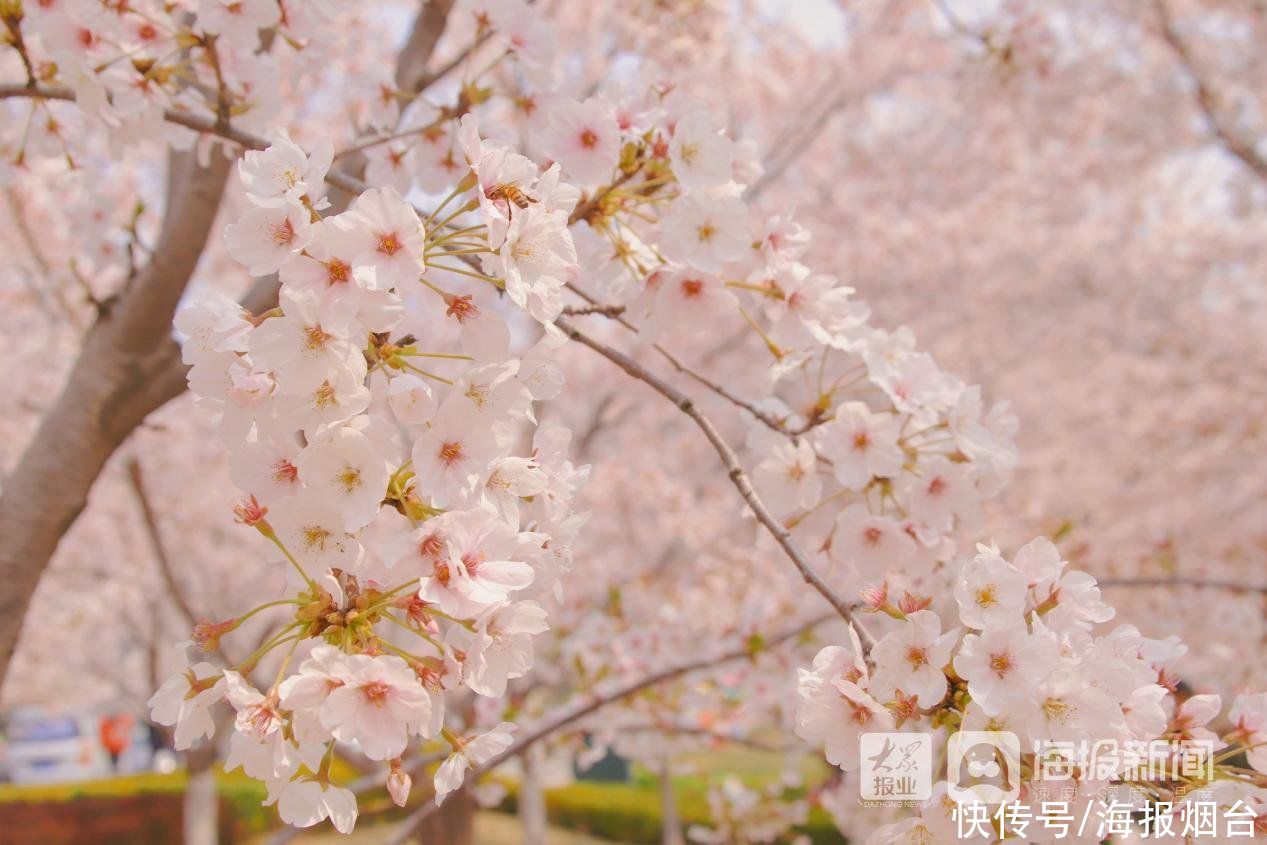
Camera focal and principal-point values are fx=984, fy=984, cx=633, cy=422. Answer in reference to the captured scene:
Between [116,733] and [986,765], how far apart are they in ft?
76.6

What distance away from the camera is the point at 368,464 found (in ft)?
3.04

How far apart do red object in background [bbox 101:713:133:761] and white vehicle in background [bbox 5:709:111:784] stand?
0.57 metres

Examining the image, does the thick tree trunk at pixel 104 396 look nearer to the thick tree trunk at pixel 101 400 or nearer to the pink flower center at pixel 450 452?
the thick tree trunk at pixel 101 400

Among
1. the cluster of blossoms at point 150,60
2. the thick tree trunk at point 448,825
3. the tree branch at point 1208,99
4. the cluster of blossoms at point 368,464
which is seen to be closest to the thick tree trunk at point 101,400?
the cluster of blossoms at point 150,60

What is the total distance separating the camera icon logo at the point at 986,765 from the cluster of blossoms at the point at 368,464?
1.48 ft

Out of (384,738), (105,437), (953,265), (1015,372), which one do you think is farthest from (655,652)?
(1015,372)

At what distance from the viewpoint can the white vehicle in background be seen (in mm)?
20953

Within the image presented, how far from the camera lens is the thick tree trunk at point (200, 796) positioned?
6.04m

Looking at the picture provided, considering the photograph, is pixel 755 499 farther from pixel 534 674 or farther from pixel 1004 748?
pixel 534 674

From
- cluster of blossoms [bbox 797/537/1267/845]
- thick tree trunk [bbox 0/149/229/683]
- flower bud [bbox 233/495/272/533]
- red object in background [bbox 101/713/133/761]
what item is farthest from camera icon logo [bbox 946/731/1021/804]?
red object in background [bbox 101/713/133/761]

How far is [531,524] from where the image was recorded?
1077mm

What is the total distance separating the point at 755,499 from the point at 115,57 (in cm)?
133

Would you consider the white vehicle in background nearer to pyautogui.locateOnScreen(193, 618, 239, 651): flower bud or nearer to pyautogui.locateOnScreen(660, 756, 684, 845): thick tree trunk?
pyautogui.locateOnScreen(660, 756, 684, 845): thick tree trunk

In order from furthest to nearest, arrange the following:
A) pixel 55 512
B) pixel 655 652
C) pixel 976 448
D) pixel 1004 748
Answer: pixel 655 652
pixel 55 512
pixel 976 448
pixel 1004 748
